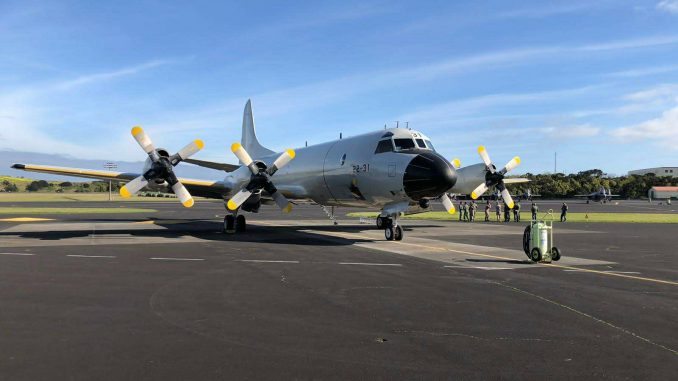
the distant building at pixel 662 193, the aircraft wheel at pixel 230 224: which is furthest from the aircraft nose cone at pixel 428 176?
the distant building at pixel 662 193

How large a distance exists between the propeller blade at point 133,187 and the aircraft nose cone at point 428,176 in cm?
1131

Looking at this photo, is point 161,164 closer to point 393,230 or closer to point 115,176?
point 115,176

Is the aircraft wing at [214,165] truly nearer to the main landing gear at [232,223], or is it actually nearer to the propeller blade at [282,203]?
the main landing gear at [232,223]

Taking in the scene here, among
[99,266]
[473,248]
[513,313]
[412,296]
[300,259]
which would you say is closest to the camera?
→ [513,313]

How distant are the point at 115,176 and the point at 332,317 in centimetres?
2033

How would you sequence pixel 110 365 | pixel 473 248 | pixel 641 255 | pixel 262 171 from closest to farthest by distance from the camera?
pixel 110 365 < pixel 641 255 < pixel 473 248 < pixel 262 171

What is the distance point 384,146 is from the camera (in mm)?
21359

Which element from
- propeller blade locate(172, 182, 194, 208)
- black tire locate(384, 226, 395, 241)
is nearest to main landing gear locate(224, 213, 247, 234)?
propeller blade locate(172, 182, 194, 208)

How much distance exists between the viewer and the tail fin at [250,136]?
35.6m

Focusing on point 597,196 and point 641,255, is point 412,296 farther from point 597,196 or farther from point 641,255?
point 597,196

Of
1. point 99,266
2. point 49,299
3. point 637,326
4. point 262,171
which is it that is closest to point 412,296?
point 637,326

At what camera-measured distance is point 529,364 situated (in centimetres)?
593

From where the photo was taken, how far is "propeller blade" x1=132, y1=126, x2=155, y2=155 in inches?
830

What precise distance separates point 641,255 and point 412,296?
485 inches
